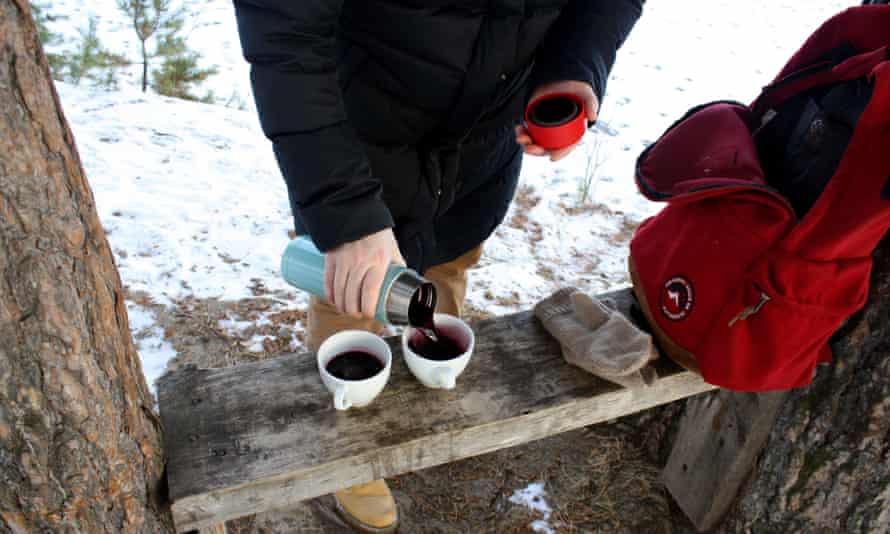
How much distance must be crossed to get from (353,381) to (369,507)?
1034 millimetres

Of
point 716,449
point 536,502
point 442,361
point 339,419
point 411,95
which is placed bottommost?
point 536,502

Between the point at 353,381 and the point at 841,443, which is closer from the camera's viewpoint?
the point at 353,381

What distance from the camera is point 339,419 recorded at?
1370mm

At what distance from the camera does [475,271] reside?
334 centimetres

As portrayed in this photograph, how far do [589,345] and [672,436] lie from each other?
1121 mm

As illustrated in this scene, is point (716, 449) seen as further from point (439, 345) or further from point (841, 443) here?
point (439, 345)

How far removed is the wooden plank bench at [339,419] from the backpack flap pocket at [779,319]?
0.60ft

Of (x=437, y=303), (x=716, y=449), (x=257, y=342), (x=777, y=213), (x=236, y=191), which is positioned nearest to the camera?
(x=777, y=213)

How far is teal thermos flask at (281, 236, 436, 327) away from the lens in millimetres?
1243

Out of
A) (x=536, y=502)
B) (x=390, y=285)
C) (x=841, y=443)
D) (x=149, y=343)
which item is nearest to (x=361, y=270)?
(x=390, y=285)

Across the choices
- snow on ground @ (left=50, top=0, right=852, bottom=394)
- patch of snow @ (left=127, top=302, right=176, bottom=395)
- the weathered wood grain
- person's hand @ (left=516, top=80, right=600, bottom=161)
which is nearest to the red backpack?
person's hand @ (left=516, top=80, right=600, bottom=161)

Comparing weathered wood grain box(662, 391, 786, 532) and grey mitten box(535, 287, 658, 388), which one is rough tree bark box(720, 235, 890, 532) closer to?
weathered wood grain box(662, 391, 786, 532)

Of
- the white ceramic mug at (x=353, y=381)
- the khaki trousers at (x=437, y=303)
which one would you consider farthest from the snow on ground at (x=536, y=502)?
the white ceramic mug at (x=353, y=381)

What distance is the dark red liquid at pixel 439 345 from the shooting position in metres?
1.46
